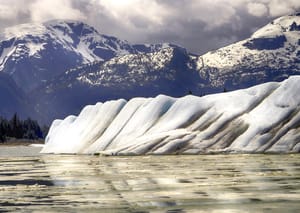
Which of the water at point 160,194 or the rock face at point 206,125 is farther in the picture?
the rock face at point 206,125

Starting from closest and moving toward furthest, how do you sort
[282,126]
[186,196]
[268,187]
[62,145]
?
[186,196], [268,187], [282,126], [62,145]

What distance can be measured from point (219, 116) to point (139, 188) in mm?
64722

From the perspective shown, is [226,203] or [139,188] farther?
[139,188]

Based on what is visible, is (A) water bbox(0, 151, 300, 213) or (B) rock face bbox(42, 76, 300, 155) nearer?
(A) water bbox(0, 151, 300, 213)

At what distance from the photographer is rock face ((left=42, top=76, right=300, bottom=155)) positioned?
292 feet

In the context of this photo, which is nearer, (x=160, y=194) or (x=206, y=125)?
(x=160, y=194)

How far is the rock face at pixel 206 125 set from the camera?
8912cm

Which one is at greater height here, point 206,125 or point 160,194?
point 206,125

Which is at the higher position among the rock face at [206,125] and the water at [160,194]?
the rock face at [206,125]

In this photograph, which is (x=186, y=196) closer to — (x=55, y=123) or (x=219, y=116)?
(x=219, y=116)

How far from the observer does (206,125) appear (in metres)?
97.8

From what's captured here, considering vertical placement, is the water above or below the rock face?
below

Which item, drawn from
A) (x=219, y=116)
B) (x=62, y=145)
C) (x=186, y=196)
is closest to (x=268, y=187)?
(x=186, y=196)

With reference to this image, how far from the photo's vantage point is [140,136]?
4242 inches
